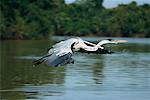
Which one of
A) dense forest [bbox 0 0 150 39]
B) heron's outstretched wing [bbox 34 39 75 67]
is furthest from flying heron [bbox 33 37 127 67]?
dense forest [bbox 0 0 150 39]

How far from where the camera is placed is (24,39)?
219 feet

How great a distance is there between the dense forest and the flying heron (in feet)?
179

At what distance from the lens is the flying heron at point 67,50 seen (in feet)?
21.8

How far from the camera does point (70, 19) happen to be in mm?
94875

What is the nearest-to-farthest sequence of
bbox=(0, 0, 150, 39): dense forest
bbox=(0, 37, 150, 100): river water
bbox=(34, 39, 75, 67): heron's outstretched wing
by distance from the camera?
bbox=(34, 39, 75, 67): heron's outstretched wing → bbox=(0, 37, 150, 100): river water → bbox=(0, 0, 150, 39): dense forest

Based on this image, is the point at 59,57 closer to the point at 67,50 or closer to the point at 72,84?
the point at 67,50

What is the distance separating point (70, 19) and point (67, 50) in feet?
289

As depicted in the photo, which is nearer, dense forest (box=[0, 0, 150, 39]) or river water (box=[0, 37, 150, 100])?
river water (box=[0, 37, 150, 100])

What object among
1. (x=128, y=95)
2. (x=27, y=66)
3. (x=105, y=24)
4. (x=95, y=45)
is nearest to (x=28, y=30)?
(x=105, y=24)

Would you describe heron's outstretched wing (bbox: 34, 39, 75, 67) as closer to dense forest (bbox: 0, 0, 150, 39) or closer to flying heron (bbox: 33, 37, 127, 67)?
flying heron (bbox: 33, 37, 127, 67)

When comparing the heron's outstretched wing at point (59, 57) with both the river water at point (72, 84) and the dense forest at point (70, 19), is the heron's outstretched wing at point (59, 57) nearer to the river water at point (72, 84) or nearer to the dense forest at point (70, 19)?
the river water at point (72, 84)

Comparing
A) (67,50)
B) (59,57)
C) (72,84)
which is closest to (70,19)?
(72,84)

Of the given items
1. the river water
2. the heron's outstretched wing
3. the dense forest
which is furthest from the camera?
the dense forest

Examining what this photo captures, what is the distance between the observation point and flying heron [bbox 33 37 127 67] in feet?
21.8
